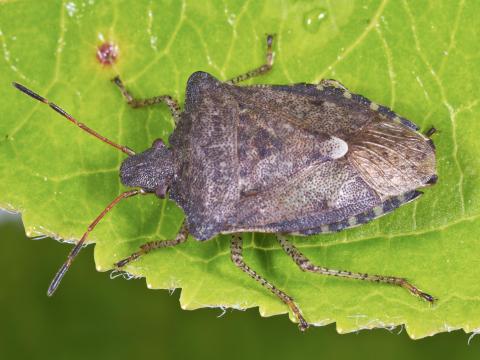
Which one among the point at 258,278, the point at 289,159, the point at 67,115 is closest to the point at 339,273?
the point at 258,278

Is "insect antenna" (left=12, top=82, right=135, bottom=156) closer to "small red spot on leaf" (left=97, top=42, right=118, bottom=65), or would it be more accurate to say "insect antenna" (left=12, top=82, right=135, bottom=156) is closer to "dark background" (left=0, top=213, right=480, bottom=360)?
"small red spot on leaf" (left=97, top=42, right=118, bottom=65)

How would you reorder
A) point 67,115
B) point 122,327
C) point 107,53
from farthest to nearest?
point 122,327 → point 107,53 → point 67,115

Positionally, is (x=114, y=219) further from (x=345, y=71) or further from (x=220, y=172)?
(x=345, y=71)

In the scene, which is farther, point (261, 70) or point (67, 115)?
point (261, 70)

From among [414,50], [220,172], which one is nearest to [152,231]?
[220,172]

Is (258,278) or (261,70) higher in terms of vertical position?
(261,70)

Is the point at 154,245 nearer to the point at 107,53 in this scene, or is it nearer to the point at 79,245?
the point at 79,245
